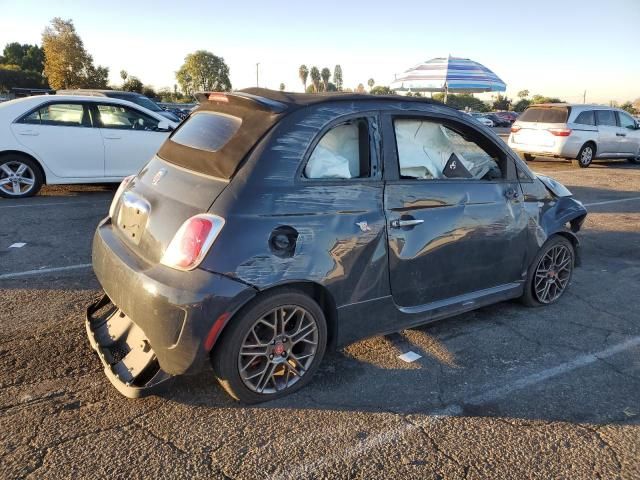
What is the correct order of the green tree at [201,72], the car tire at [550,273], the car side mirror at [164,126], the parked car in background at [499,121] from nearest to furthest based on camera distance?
1. the car tire at [550,273]
2. the car side mirror at [164,126]
3. the parked car in background at [499,121]
4. the green tree at [201,72]

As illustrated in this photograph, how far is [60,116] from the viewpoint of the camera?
8.04 m

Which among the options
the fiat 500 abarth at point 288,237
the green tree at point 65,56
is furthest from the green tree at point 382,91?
the green tree at point 65,56

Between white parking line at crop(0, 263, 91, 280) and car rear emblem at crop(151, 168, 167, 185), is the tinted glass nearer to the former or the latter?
car rear emblem at crop(151, 168, 167, 185)

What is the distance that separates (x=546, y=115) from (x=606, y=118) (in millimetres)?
2108

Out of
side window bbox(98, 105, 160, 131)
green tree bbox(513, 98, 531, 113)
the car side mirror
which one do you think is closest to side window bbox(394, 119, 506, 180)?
the car side mirror

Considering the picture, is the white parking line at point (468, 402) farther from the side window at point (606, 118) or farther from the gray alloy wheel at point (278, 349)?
the side window at point (606, 118)

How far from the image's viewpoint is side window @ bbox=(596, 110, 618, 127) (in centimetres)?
1450

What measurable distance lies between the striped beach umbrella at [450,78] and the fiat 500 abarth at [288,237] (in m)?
11.8

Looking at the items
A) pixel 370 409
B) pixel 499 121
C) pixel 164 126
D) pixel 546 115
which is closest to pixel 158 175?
pixel 370 409

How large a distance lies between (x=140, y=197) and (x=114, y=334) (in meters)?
0.87

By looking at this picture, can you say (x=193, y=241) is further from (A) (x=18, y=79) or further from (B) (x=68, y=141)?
(A) (x=18, y=79)

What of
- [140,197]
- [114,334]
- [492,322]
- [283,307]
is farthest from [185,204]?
[492,322]

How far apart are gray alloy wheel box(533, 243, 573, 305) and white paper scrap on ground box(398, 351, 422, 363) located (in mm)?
1480

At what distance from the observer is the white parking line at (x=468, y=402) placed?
8.00 ft
